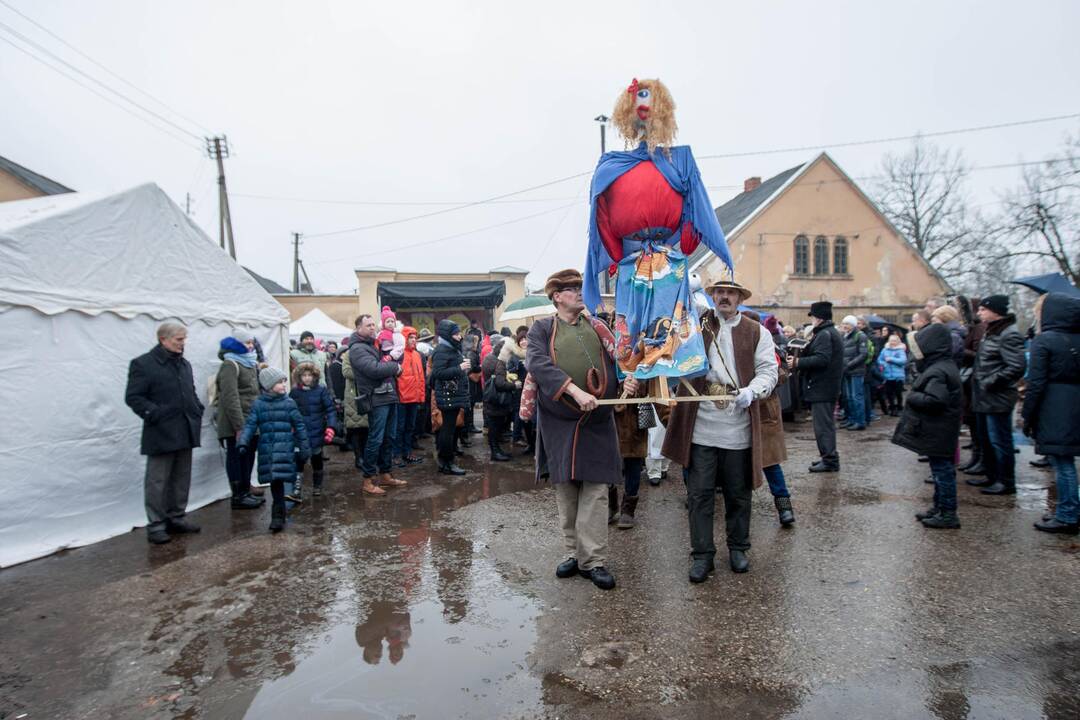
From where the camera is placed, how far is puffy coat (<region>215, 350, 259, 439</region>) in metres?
6.05

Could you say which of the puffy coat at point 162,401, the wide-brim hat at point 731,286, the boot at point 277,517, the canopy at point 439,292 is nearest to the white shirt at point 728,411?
the wide-brim hat at point 731,286

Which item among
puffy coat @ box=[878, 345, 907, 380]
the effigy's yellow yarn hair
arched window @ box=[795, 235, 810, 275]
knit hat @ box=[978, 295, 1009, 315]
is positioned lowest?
puffy coat @ box=[878, 345, 907, 380]

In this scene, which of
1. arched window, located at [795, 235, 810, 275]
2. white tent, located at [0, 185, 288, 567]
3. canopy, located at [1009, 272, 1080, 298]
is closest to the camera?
white tent, located at [0, 185, 288, 567]

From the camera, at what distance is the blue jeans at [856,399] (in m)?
9.79

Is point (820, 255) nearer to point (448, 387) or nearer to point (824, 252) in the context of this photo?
point (824, 252)

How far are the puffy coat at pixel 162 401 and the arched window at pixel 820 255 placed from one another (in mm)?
24454

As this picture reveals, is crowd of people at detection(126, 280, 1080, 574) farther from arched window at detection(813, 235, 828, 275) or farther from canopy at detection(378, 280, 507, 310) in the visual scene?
arched window at detection(813, 235, 828, 275)

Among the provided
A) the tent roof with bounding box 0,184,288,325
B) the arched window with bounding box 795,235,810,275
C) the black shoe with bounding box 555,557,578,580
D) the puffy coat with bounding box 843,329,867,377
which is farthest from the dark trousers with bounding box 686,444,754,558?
the arched window with bounding box 795,235,810,275

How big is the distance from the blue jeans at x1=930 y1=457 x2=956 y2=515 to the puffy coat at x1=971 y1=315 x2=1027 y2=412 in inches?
45.8

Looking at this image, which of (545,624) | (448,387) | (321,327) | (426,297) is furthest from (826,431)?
(426,297)

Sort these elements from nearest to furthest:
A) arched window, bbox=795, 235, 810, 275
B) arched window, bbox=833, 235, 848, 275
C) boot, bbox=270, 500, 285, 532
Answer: boot, bbox=270, 500, 285, 532, arched window, bbox=795, 235, 810, 275, arched window, bbox=833, 235, 848, 275

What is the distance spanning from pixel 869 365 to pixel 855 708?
29.1ft

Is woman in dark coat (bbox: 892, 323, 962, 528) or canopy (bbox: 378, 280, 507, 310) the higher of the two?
canopy (bbox: 378, 280, 507, 310)

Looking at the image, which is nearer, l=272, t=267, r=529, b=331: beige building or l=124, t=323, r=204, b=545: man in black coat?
l=124, t=323, r=204, b=545: man in black coat
